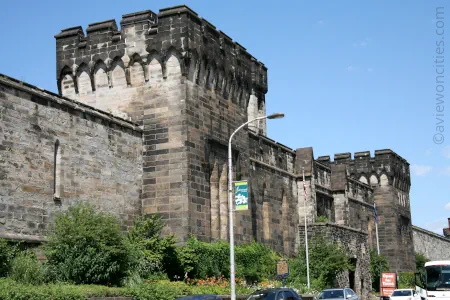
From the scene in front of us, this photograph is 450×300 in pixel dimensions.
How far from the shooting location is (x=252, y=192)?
45250 mm

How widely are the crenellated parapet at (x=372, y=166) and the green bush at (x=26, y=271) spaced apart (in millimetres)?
47688

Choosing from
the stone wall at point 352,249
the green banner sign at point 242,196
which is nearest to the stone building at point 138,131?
the stone wall at point 352,249

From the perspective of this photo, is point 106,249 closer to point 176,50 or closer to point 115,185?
point 115,185

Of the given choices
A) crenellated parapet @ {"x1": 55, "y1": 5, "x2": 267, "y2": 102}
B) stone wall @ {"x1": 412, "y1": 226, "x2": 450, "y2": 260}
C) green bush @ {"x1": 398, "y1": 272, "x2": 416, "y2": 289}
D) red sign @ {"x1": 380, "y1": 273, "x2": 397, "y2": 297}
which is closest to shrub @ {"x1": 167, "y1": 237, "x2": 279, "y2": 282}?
crenellated parapet @ {"x1": 55, "y1": 5, "x2": 267, "y2": 102}

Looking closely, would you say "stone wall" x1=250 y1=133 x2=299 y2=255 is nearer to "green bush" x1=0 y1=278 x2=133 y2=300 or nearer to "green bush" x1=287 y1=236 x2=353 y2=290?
"green bush" x1=287 y1=236 x2=353 y2=290

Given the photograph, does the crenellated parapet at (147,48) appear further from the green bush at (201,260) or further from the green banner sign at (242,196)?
the green banner sign at (242,196)

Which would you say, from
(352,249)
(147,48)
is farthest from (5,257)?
(352,249)

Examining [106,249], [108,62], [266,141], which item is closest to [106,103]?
[108,62]

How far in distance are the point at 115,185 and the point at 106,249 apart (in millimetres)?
6215

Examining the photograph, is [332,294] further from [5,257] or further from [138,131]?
[5,257]

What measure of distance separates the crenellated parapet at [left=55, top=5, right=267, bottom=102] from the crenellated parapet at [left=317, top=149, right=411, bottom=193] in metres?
33.9

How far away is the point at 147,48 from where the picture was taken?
36.1 metres

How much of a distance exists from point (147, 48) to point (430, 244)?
65988mm

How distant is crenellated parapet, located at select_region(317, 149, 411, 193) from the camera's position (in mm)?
71125
